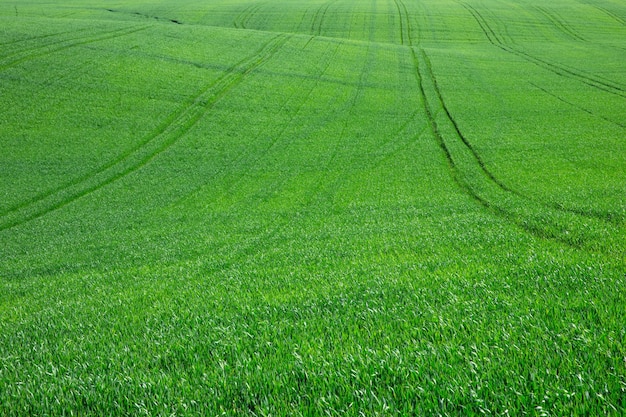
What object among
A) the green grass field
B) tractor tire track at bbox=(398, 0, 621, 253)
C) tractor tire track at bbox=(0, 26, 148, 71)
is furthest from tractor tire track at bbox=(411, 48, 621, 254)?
tractor tire track at bbox=(0, 26, 148, 71)

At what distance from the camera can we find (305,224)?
21.5 m

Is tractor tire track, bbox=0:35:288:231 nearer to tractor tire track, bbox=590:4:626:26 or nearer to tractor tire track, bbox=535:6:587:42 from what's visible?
tractor tire track, bbox=535:6:587:42

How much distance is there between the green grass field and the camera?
507 cm

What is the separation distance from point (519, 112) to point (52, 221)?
137 ft

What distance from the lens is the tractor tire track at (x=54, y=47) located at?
47844mm

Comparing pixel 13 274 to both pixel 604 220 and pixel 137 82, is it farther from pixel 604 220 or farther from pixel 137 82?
pixel 137 82

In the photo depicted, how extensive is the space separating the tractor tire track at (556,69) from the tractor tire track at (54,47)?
61629 mm

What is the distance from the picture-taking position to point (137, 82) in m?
46.9

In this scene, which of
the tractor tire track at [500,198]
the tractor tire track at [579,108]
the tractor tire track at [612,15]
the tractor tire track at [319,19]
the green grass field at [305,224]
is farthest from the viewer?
the tractor tire track at [612,15]

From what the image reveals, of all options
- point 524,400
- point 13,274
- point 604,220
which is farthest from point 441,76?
point 524,400

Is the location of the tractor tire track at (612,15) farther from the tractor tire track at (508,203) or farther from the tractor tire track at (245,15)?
the tractor tire track at (245,15)

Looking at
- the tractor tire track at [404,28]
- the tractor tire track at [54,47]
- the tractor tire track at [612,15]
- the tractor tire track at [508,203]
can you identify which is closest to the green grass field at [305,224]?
the tractor tire track at [508,203]

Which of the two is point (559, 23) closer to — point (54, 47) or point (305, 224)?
point (305, 224)

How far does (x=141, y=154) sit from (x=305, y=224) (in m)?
20.7
